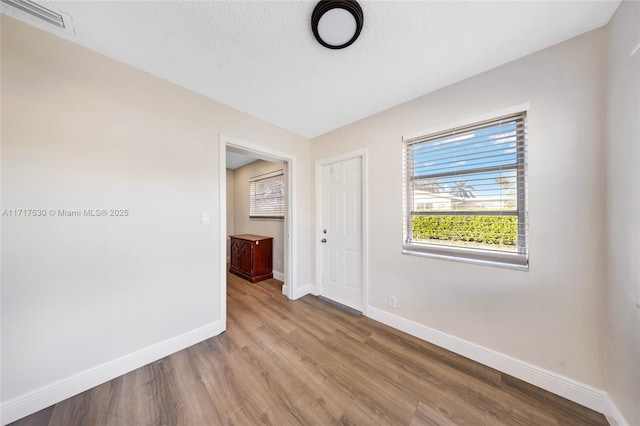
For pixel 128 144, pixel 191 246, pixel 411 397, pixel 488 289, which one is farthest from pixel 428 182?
pixel 128 144

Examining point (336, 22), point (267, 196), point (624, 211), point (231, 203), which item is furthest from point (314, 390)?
point (231, 203)

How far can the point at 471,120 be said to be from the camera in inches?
70.2

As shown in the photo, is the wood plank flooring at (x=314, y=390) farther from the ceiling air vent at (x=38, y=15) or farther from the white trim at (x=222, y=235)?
the ceiling air vent at (x=38, y=15)

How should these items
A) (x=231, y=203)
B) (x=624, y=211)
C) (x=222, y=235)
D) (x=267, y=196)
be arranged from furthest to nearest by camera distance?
(x=231, y=203) < (x=267, y=196) < (x=222, y=235) < (x=624, y=211)

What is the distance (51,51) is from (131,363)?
2.34m

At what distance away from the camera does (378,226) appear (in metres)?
2.39

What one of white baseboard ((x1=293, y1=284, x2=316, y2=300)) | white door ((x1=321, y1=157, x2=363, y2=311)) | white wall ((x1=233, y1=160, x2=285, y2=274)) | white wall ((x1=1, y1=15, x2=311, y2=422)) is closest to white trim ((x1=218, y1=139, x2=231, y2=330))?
white wall ((x1=1, y1=15, x2=311, y2=422))

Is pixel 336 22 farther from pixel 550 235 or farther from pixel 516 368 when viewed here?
pixel 516 368

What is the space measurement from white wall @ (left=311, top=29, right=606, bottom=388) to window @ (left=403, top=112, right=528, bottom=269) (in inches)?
3.5

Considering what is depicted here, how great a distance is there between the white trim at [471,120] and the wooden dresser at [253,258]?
2868 mm

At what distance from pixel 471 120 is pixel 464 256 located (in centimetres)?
120

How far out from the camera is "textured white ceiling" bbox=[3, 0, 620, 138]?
4.01 ft

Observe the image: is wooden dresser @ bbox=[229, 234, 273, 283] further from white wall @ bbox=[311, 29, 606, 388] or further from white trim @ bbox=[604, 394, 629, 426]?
Answer: white trim @ bbox=[604, 394, 629, 426]

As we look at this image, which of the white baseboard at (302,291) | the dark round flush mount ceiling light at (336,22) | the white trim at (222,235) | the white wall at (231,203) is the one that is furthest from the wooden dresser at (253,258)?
the dark round flush mount ceiling light at (336,22)
